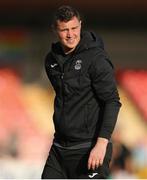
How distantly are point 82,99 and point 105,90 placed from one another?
144 millimetres

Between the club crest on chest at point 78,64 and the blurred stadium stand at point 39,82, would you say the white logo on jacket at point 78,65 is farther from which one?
the blurred stadium stand at point 39,82

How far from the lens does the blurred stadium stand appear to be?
864cm

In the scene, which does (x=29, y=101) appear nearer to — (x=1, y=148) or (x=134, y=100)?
(x=1, y=148)

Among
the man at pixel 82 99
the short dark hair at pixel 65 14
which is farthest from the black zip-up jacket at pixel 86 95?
the short dark hair at pixel 65 14

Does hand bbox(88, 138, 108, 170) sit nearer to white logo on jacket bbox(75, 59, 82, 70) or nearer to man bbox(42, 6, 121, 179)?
man bbox(42, 6, 121, 179)

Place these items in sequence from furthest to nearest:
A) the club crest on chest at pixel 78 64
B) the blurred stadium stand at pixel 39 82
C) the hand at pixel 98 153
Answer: the blurred stadium stand at pixel 39 82 → the club crest on chest at pixel 78 64 → the hand at pixel 98 153

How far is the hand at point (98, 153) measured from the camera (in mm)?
3592

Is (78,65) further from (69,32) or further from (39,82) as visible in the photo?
(39,82)

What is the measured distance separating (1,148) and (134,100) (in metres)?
1.91

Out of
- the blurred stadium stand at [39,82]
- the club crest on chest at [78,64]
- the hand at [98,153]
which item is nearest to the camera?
the hand at [98,153]

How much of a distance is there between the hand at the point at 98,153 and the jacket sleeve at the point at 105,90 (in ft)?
0.14

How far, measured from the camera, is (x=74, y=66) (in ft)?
12.3

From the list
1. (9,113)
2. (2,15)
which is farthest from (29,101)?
(2,15)

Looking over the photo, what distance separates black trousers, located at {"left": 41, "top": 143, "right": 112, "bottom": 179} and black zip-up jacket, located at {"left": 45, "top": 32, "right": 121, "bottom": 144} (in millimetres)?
78
